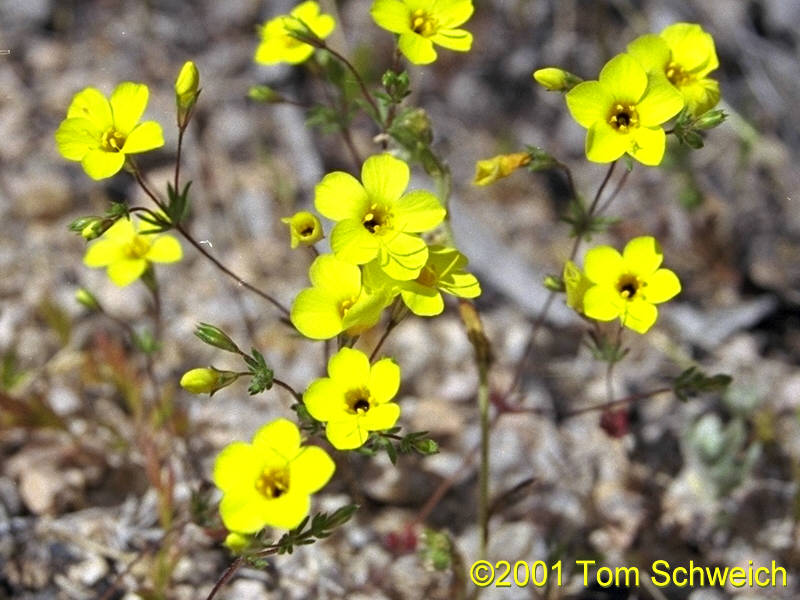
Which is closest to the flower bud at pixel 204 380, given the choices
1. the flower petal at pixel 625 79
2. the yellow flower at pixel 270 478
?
the yellow flower at pixel 270 478

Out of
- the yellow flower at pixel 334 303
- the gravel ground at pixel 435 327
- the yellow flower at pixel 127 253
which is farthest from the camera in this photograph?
the gravel ground at pixel 435 327

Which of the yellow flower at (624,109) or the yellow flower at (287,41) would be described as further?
the yellow flower at (287,41)

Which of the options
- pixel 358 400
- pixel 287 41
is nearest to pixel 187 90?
pixel 287 41

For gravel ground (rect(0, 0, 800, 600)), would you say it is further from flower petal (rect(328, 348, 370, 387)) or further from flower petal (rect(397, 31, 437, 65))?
flower petal (rect(397, 31, 437, 65))

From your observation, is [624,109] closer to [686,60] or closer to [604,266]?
[686,60]

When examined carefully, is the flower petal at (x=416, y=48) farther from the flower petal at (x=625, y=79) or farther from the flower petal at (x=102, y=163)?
the flower petal at (x=102, y=163)

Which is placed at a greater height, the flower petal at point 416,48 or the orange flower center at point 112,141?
the flower petal at point 416,48

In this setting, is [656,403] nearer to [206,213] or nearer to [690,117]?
[690,117]
